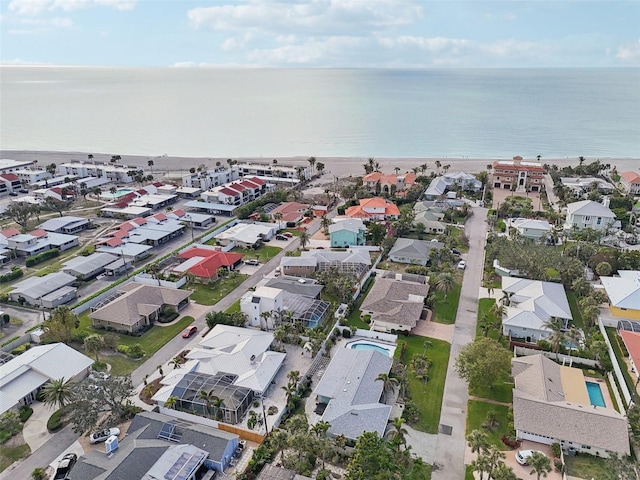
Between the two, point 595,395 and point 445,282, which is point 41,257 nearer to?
point 445,282

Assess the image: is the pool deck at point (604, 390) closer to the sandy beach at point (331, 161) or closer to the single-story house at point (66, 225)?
the single-story house at point (66, 225)

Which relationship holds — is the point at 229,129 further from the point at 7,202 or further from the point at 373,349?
the point at 373,349

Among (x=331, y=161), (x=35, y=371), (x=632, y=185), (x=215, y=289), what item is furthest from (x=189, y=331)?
(x=632, y=185)

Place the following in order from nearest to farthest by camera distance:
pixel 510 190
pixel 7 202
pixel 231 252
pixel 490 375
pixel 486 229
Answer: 1. pixel 490 375
2. pixel 231 252
3. pixel 486 229
4. pixel 7 202
5. pixel 510 190

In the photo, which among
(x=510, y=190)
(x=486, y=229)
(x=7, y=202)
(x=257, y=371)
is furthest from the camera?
(x=510, y=190)

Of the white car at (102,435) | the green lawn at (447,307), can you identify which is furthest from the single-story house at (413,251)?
the white car at (102,435)

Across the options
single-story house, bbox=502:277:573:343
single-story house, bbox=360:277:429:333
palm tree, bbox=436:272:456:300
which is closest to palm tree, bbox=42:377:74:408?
single-story house, bbox=360:277:429:333

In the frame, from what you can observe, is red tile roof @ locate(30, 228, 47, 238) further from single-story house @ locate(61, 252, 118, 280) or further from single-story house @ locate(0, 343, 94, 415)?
single-story house @ locate(0, 343, 94, 415)

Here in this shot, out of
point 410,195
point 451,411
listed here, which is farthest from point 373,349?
point 410,195
